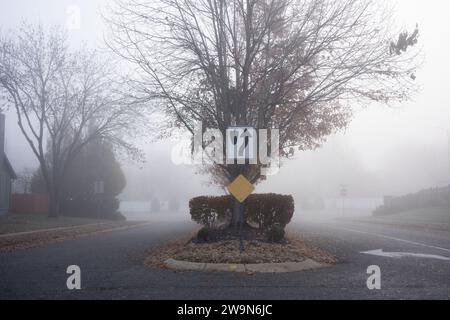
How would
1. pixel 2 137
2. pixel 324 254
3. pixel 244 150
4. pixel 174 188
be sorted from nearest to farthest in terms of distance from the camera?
1. pixel 324 254
2. pixel 244 150
3. pixel 2 137
4. pixel 174 188

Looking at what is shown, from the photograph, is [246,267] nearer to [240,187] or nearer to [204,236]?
[240,187]

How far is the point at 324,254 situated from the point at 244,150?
4188 millimetres

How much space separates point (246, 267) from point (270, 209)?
19.7 feet

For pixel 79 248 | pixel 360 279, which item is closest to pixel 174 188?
pixel 79 248

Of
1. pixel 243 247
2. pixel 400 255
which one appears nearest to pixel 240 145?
pixel 243 247

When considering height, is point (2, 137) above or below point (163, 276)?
above

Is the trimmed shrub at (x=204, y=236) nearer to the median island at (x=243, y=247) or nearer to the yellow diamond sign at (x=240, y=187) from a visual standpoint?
the median island at (x=243, y=247)

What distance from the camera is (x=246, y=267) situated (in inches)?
403

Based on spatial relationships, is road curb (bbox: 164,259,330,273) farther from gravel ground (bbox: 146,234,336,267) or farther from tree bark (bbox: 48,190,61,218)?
tree bark (bbox: 48,190,61,218)

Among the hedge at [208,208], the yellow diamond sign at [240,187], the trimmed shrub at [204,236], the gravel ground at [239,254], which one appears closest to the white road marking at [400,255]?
the gravel ground at [239,254]

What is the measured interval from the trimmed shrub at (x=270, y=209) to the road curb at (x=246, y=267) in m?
5.22
